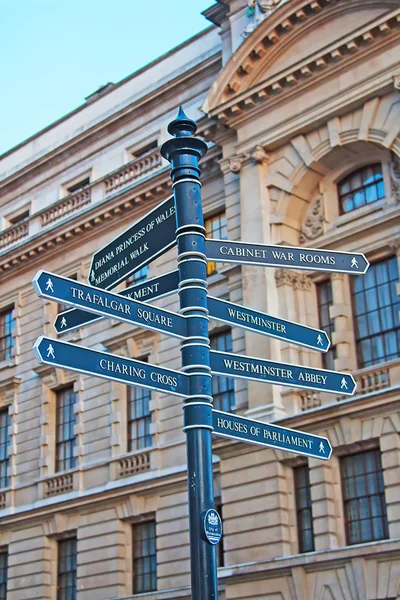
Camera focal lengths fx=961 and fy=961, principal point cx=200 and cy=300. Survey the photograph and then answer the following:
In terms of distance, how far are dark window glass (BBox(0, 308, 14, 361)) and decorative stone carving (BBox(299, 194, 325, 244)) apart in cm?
1299

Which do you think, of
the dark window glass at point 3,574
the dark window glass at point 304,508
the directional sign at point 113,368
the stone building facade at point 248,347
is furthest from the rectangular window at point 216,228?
the directional sign at point 113,368

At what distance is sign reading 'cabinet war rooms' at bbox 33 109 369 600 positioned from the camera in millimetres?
8281

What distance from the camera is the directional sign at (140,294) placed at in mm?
9617

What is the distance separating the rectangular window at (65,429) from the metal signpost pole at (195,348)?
71.6ft

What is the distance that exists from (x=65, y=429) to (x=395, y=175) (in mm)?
13755

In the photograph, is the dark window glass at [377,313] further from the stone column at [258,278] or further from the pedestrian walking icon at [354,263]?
the pedestrian walking icon at [354,263]

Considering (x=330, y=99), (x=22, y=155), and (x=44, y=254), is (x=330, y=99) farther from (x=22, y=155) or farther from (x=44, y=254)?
(x=22, y=155)

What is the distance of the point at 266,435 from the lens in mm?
9539

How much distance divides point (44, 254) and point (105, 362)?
1009 inches

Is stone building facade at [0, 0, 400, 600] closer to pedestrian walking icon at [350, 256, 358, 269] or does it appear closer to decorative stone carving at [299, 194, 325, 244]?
decorative stone carving at [299, 194, 325, 244]

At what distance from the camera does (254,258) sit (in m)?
9.85

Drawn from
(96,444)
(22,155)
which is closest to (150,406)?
(96,444)

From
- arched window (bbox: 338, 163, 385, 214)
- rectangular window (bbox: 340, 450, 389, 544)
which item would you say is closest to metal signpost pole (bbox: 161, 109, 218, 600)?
rectangular window (bbox: 340, 450, 389, 544)

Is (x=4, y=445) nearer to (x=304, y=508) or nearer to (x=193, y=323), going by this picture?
(x=304, y=508)
